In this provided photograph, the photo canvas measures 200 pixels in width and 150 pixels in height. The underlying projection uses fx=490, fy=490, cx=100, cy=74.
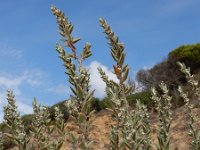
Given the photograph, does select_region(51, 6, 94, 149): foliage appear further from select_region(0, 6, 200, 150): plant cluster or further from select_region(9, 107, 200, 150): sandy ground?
select_region(9, 107, 200, 150): sandy ground

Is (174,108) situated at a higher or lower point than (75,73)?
higher

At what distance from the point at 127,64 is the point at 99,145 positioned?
19922mm

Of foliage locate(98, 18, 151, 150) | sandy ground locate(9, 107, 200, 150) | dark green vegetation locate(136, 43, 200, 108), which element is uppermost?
dark green vegetation locate(136, 43, 200, 108)

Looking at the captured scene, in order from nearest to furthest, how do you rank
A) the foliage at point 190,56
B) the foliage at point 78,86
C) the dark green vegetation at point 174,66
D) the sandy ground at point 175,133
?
the foliage at point 78,86, the sandy ground at point 175,133, the dark green vegetation at point 174,66, the foliage at point 190,56

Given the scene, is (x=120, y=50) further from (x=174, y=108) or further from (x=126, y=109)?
(x=174, y=108)

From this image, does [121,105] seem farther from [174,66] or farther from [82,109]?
[174,66]

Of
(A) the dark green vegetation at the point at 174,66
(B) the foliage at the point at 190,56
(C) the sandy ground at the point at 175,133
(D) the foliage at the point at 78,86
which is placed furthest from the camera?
(B) the foliage at the point at 190,56

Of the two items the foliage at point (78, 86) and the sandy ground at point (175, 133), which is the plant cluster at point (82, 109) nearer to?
the foliage at point (78, 86)

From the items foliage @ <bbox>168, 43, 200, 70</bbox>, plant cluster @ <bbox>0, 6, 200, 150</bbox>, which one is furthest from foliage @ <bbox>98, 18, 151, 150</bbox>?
foliage @ <bbox>168, 43, 200, 70</bbox>

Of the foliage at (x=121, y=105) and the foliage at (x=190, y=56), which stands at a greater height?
the foliage at (x=190, y=56)

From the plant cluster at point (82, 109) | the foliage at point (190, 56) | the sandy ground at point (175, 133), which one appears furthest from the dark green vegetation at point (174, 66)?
the plant cluster at point (82, 109)

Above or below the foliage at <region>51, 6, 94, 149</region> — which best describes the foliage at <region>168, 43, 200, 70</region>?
above

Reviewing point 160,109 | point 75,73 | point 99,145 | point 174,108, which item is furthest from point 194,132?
point 174,108

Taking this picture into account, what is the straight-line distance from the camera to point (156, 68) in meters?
47.5
